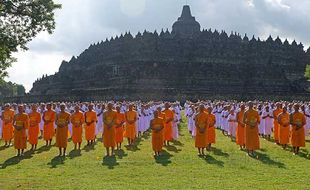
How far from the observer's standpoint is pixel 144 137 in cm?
2105

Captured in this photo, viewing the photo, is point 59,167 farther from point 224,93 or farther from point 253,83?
point 253,83

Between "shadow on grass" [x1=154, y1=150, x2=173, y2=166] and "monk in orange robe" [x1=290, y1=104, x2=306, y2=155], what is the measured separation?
3.91 m

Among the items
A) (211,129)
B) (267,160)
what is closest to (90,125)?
(211,129)

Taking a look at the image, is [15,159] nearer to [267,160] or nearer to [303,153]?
[267,160]

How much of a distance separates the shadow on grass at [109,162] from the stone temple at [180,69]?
32.5 metres

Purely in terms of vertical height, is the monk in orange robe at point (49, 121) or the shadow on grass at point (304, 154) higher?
the monk in orange robe at point (49, 121)

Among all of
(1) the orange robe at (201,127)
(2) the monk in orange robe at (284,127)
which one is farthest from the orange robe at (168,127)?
(2) the monk in orange robe at (284,127)

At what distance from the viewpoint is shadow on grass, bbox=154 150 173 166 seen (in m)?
13.4

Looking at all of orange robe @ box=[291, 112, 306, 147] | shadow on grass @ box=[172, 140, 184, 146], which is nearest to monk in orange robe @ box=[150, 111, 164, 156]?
shadow on grass @ box=[172, 140, 184, 146]

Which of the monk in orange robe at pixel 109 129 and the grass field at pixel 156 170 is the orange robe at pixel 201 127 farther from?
the monk in orange robe at pixel 109 129

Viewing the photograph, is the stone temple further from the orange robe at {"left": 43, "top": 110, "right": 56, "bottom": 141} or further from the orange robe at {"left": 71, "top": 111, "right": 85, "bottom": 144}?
the orange robe at {"left": 71, "top": 111, "right": 85, "bottom": 144}

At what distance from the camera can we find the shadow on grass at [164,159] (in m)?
13.4

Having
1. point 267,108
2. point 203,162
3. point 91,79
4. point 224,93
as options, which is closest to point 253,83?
point 224,93

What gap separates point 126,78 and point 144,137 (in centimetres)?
3402
